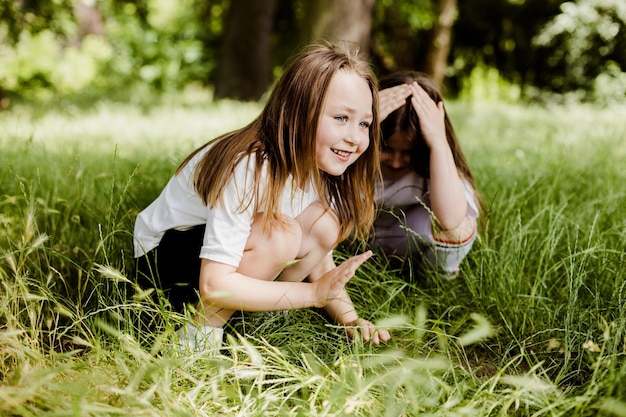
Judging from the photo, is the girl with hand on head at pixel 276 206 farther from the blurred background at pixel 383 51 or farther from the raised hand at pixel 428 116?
the blurred background at pixel 383 51

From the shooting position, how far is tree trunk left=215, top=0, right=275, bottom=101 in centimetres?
883

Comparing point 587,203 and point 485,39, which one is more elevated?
point 485,39

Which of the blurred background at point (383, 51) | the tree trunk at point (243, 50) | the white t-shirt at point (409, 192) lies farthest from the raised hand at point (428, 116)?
the tree trunk at point (243, 50)

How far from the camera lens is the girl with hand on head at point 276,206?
190 cm

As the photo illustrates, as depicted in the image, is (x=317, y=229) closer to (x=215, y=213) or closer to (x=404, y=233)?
(x=215, y=213)

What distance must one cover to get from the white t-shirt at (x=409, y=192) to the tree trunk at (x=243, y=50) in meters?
6.46

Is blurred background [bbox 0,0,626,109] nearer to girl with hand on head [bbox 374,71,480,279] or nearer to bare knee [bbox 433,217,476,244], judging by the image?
girl with hand on head [bbox 374,71,480,279]

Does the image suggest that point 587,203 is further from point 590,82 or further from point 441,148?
point 590,82

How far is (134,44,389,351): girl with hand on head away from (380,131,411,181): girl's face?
1.23ft

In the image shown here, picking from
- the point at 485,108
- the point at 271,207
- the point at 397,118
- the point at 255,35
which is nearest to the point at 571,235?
the point at 397,118

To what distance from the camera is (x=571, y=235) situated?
2.63 m

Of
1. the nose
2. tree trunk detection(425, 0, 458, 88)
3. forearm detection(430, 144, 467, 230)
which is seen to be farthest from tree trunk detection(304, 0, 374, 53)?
the nose

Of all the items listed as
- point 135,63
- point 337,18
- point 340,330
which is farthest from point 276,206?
point 135,63

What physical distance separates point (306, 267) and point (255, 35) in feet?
23.9
